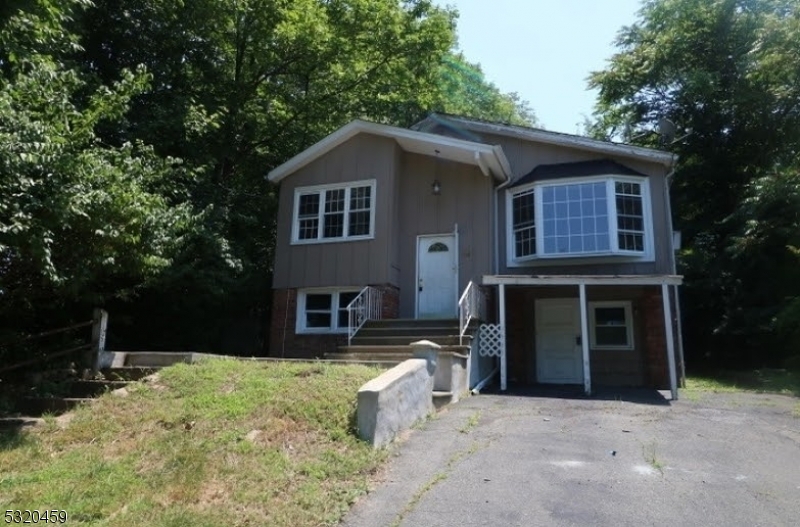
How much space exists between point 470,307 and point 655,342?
4615 mm

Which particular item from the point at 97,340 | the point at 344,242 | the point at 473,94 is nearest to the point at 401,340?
the point at 344,242

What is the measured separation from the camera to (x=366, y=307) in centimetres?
1320

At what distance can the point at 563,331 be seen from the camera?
14.1 metres

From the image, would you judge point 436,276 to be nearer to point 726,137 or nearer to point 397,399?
point 397,399

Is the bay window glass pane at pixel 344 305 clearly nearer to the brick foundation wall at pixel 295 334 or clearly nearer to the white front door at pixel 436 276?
the brick foundation wall at pixel 295 334

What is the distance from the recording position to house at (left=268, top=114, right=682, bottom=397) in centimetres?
1342

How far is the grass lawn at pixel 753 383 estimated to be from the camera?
12.8 meters

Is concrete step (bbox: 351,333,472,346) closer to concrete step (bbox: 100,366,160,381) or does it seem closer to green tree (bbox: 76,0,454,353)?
green tree (bbox: 76,0,454,353)

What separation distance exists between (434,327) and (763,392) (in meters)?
7.20

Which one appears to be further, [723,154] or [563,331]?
[723,154]

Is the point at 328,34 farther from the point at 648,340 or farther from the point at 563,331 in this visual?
the point at 648,340

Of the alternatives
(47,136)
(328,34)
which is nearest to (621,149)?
(328,34)

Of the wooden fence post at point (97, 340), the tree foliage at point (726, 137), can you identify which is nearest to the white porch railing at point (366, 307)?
the wooden fence post at point (97, 340)

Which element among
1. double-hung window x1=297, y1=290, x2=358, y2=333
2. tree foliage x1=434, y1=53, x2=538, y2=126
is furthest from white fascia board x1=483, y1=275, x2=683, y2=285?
tree foliage x1=434, y1=53, x2=538, y2=126
